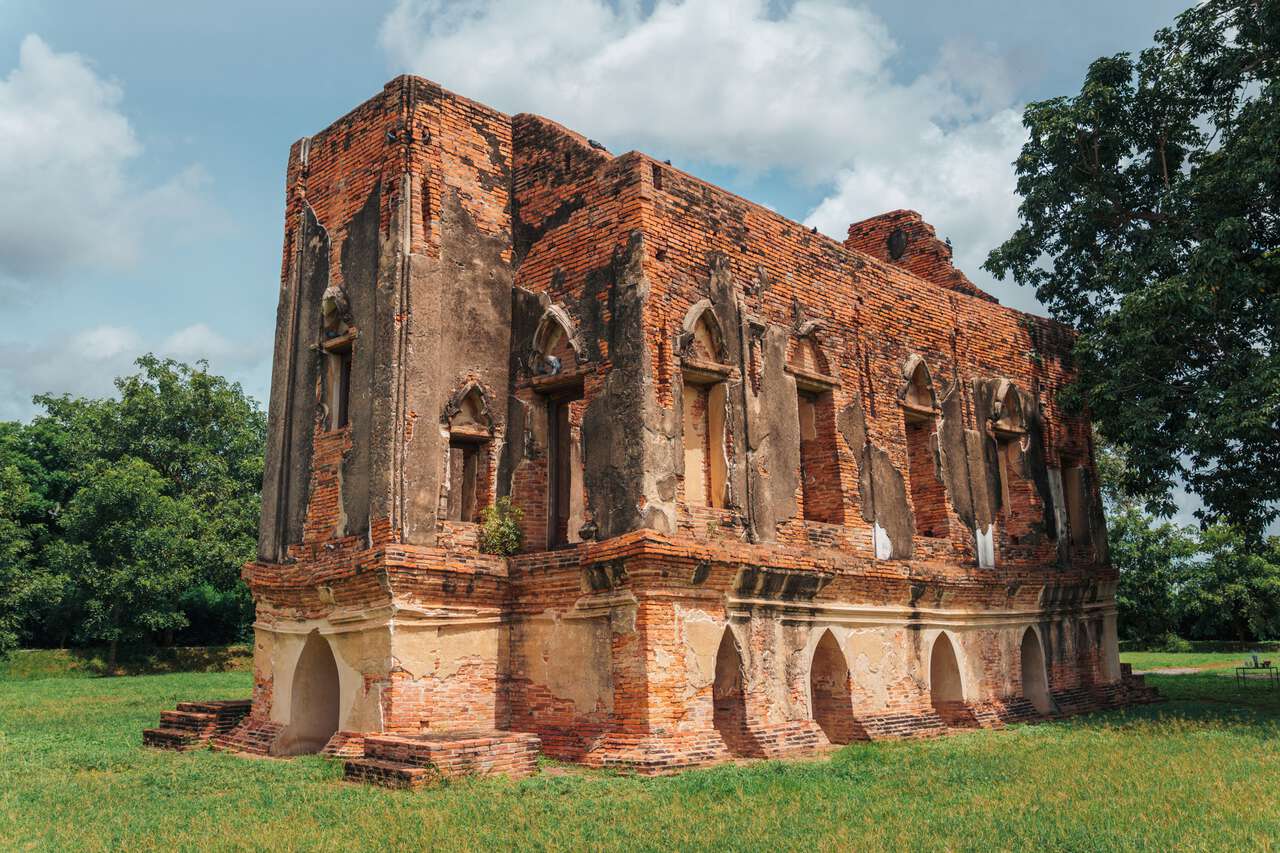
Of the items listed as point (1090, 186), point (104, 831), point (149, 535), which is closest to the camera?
point (104, 831)

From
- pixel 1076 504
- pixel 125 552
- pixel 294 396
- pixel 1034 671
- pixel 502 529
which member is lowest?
pixel 1034 671

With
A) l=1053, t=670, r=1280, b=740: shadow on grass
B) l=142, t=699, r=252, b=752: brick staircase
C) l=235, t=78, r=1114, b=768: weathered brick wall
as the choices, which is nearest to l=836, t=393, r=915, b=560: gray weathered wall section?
l=235, t=78, r=1114, b=768: weathered brick wall

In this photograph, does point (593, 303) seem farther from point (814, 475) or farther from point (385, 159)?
point (814, 475)

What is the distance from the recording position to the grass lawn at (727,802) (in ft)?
22.5

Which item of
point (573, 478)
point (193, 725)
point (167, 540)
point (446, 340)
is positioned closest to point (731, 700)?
point (573, 478)

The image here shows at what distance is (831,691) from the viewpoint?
41.1ft

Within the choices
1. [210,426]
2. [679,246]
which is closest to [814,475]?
[679,246]

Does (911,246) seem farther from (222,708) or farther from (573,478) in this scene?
(222,708)

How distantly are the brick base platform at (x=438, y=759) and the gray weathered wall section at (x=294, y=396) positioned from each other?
12.2 ft

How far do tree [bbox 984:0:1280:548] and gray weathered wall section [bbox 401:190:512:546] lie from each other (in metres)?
8.82

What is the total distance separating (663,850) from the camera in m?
6.54

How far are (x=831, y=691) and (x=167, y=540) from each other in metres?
22.7

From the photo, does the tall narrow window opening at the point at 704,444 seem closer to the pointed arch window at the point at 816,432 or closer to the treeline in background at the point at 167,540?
the pointed arch window at the point at 816,432

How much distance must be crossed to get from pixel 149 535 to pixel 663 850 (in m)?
26.2
